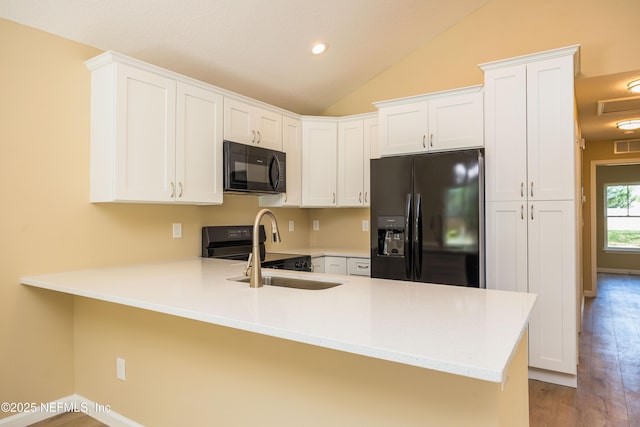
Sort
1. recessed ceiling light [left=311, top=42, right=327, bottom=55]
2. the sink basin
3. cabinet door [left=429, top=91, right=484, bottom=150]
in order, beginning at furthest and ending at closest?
1. recessed ceiling light [left=311, top=42, right=327, bottom=55]
2. cabinet door [left=429, top=91, right=484, bottom=150]
3. the sink basin

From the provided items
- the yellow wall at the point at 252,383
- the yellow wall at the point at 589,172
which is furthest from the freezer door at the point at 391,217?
the yellow wall at the point at 589,172

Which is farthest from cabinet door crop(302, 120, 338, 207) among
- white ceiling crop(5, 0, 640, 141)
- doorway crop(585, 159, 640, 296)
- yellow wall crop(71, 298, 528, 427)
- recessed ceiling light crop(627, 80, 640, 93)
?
doorway crop(585, 159, 640, 296)

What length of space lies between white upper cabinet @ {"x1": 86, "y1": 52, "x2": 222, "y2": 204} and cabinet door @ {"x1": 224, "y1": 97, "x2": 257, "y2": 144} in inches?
7.3

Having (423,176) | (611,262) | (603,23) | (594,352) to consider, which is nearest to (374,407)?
(423,176)

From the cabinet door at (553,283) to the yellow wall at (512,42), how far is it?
4.82ft

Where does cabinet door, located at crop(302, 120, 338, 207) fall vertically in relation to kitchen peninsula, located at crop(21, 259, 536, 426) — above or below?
above

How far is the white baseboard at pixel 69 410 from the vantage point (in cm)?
227

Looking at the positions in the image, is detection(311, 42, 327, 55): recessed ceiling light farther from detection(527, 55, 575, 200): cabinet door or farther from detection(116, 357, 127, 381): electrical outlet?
detection(116, 357, 127, 381): electrical outlet

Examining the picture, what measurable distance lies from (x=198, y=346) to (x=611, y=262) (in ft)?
30.4

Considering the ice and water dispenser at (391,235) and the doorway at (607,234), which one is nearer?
the ice and water dispenser at (391,235)

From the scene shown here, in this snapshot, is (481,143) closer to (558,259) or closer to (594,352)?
(558,259)

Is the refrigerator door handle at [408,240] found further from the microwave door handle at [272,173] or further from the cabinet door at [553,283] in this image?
the microwave door handle at [272,173]

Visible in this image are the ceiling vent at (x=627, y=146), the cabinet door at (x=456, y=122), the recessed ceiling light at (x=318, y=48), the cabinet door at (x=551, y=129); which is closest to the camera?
the cabinet door at (x=551, y=129)

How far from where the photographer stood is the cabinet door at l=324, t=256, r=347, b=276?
3812 millimetres
